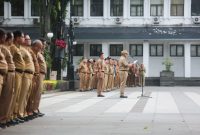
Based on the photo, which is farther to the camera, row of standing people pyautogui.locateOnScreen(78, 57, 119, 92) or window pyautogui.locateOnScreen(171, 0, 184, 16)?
window pyautogui.locateOnScreen(171, 0, 184, 16)

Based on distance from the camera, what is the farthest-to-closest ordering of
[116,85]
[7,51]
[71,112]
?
[116,85] → [71,112] → [7,51]

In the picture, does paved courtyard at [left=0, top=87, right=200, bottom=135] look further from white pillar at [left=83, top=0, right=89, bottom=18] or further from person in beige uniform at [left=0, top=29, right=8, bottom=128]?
white pillar at [left=83, top=0, right=89, bottom=18]

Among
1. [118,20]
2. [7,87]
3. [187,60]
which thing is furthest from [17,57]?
[118,20]

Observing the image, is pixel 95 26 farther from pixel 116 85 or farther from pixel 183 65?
pixel 116 85

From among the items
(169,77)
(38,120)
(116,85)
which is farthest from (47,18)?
(38,120)

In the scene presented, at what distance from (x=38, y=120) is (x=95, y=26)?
49594 millimetres

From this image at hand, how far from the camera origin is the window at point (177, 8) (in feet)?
210

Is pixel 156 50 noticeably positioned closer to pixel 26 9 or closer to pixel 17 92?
pixel 26 9

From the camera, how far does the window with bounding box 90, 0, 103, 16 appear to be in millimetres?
65375

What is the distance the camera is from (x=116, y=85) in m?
42.0

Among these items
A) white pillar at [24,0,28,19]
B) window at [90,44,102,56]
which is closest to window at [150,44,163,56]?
window at [90,44,102,56]

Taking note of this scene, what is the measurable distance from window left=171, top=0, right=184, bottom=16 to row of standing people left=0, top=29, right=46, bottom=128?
48.8 m

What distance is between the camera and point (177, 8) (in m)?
64.2

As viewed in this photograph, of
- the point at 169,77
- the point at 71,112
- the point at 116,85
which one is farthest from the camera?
the point at 169,77
